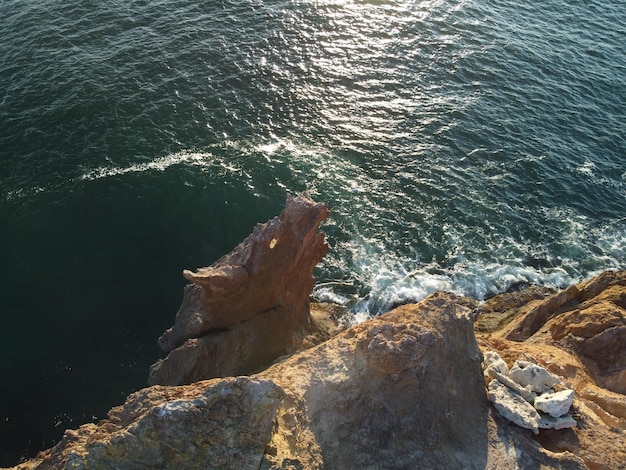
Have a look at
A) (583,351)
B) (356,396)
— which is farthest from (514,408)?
(583,351)

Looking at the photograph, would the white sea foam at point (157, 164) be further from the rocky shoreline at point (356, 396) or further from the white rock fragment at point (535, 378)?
the white rock fragment at point (535, 378)

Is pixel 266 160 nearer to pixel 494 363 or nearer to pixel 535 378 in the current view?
pixel 494 363

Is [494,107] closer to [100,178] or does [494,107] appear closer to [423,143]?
[423,143]

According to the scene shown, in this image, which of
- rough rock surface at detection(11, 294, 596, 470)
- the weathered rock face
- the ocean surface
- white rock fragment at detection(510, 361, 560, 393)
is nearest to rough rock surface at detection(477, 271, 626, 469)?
rough rock surface at detection(11, 294, 596, 470)

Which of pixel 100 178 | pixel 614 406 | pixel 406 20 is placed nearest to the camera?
pixel 614 406

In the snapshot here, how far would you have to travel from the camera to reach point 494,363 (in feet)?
63.2

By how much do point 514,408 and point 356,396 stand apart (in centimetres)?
519

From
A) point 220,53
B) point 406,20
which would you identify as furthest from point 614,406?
point 406,20

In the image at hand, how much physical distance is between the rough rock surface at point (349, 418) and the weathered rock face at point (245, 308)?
730 centimetres

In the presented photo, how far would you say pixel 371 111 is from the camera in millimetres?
47156

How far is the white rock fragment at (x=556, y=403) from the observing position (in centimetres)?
1705

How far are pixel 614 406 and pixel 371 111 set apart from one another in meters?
33.3

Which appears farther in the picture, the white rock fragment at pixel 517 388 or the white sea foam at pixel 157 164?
the white sea foam at pixel 157 164

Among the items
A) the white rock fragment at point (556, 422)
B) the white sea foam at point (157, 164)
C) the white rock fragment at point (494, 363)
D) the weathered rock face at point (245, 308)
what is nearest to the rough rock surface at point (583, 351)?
the white rock fragment at point (556, 422)
